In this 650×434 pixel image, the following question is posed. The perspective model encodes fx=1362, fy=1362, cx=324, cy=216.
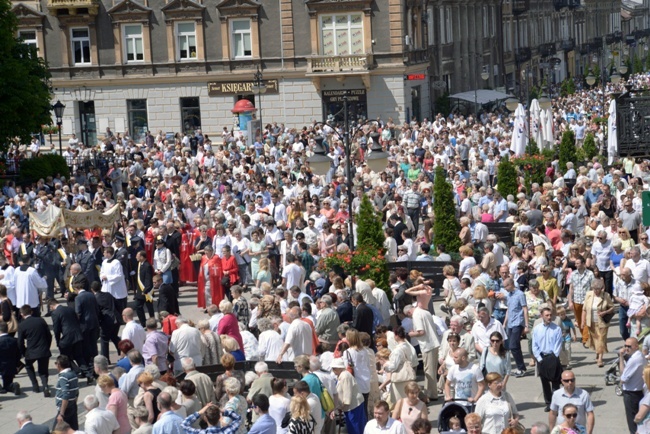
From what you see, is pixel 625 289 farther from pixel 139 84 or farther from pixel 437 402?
pixel 139 84

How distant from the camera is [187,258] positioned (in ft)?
89.4

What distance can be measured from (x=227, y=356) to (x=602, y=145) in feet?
96.9

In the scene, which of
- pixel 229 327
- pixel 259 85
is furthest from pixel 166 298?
pixel 259 85

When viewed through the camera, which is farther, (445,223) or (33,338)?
(445,223)

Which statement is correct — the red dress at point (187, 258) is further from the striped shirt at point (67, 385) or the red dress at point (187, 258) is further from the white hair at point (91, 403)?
the white hair at point (91, 403)

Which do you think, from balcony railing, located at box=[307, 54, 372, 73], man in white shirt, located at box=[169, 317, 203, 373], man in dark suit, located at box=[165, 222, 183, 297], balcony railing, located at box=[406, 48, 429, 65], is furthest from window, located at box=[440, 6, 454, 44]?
A: man in white shirt, located at box=[169, 317, 203, 373]

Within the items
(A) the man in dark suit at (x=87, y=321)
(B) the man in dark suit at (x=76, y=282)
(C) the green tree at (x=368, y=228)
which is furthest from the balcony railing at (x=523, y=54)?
(A) the man in dark suit at (x=87, y=321)

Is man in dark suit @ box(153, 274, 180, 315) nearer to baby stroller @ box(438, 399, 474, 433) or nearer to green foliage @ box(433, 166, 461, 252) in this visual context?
green foliage @ box(433, 166, 461, 252)

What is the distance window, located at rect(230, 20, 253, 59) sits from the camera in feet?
190

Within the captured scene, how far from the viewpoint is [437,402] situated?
1862cm

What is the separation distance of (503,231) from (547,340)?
1010cm

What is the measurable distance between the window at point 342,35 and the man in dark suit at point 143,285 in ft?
110

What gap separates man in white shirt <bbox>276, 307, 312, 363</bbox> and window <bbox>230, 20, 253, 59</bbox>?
1599 inches

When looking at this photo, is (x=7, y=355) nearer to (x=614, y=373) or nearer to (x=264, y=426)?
(x=264, y=426)
